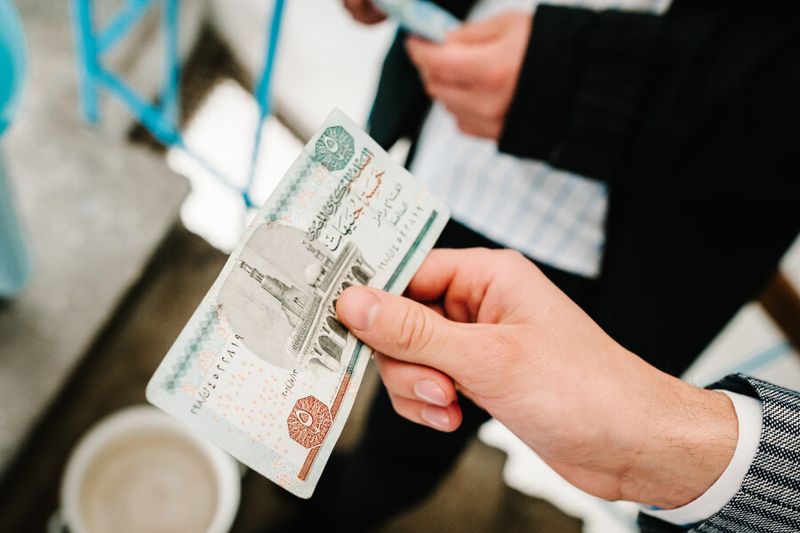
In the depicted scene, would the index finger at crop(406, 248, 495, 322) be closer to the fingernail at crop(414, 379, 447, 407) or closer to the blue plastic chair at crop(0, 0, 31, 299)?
the fingernail at crop(414, 379, 447, 407)

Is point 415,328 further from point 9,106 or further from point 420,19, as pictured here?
point 9,106

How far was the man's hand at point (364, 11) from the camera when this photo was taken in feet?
2.97

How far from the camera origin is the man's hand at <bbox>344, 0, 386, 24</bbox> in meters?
0.90

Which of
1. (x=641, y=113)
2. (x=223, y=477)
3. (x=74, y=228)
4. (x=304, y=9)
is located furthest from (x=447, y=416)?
(x=304, y=9)

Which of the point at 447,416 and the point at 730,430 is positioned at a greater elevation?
the point at 730,430

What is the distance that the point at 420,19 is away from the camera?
0.85 m

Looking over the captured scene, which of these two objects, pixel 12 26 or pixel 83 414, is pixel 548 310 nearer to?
pixel 12 26

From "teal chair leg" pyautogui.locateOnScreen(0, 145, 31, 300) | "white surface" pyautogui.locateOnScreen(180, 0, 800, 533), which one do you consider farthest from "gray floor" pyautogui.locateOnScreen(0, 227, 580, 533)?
"teal chair leg" pyautogui.locateOnScreen(0, 145, 31, 300)

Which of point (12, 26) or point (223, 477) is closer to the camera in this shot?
point (12, 26)

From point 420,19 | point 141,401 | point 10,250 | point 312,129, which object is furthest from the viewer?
point 312,129

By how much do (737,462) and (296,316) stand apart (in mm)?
475

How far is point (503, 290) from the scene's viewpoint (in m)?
0.68

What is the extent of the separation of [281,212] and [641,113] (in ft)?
1.50

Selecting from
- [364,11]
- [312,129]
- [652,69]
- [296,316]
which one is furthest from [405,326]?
[312,129]
